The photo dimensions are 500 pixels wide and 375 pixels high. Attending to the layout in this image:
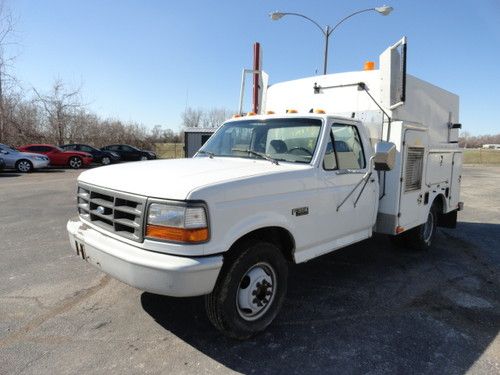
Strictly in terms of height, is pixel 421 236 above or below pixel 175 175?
Answer: below

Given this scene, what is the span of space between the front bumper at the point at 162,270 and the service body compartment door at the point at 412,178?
10.5 ft

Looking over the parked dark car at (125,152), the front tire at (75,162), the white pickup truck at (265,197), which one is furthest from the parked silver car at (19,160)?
the white pickup truck at (265,197)

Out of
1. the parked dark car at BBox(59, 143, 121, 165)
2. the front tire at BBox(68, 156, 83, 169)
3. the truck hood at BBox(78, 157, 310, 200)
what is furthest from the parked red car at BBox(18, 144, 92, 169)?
the truck hood at BBox(78, 157, 310, 200)

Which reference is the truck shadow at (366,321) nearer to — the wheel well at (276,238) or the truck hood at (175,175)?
Answer: the wheel well at (276,238)

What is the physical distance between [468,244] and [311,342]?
5110 millimetres

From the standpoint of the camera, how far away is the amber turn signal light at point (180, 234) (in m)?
3.01

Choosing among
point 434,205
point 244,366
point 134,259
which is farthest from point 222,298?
point 434,205

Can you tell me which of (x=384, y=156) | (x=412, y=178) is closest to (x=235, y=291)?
(x=384, y=156)

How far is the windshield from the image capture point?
4227 mm

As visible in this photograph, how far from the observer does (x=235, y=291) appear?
335 centimetres

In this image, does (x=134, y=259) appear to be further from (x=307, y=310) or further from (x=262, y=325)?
(x=307, y=310)

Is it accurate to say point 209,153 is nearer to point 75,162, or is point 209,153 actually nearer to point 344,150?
point 344,150

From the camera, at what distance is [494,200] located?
13.7 meters

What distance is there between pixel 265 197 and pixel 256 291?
860mm
